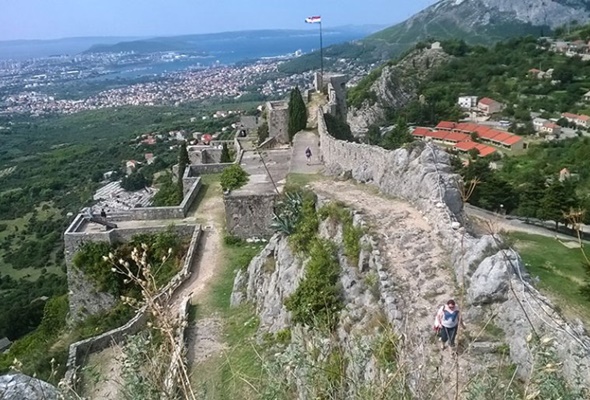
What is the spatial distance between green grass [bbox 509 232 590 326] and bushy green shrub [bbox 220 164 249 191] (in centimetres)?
996

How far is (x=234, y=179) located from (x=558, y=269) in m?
12.2

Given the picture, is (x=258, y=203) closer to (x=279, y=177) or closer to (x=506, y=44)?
(x=279, y=177)

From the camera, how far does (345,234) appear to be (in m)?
11.9

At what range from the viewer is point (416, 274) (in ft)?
31.4

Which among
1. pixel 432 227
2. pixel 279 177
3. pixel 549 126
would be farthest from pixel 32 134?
pixel 432 227

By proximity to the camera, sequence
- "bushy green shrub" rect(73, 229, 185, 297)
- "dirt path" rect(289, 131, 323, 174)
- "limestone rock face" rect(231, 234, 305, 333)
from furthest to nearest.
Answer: "dirt path" rect(289, 131, 323, 174) < "bushy green shrub" rect(73, 229, 185, 297) < "limestone rock face" rect(231, 234, 305, 333)

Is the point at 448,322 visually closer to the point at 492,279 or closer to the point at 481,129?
the point at 492,279

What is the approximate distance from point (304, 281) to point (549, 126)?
218 feet

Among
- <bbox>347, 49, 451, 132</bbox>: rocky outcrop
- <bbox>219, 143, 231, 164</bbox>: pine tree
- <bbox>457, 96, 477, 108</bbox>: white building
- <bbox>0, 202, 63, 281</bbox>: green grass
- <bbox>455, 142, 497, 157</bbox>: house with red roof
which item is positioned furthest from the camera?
<bbox>457, 96, 477, 108</bbox>: white building

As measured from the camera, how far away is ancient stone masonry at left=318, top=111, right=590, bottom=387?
20.6ft

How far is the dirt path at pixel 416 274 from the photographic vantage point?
680cm

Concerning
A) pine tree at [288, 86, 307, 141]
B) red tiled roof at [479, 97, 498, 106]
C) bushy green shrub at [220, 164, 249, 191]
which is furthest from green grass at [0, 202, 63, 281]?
red tiled roof at [479, 97, 498, 106]

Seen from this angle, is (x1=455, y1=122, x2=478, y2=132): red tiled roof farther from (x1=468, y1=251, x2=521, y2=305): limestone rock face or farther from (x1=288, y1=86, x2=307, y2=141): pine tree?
(x1=468, y1=251, x2=521, y2=305): limestone rock face

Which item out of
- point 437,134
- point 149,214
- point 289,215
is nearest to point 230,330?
point 289,215
